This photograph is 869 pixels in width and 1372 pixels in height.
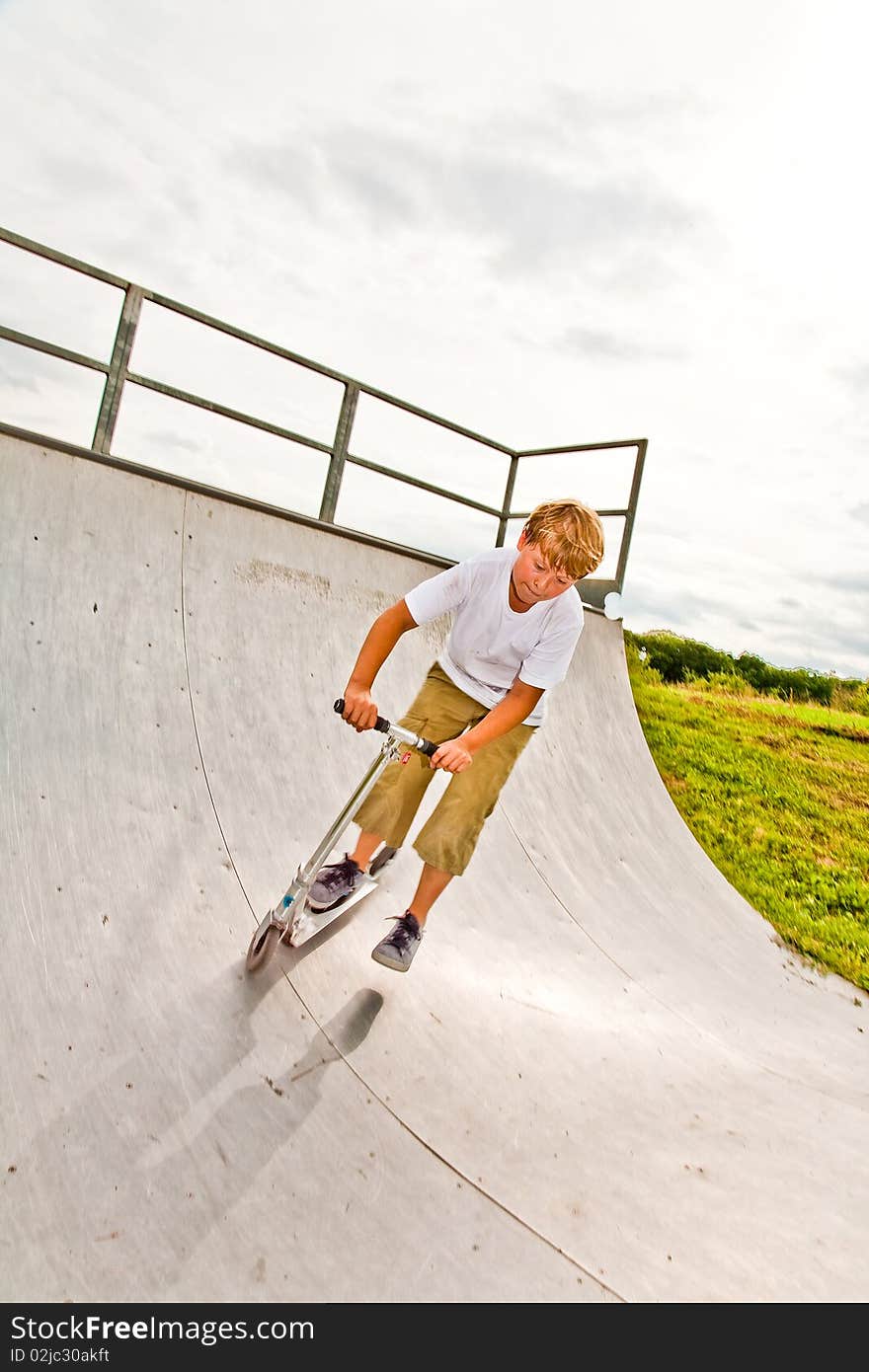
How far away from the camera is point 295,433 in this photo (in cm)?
611

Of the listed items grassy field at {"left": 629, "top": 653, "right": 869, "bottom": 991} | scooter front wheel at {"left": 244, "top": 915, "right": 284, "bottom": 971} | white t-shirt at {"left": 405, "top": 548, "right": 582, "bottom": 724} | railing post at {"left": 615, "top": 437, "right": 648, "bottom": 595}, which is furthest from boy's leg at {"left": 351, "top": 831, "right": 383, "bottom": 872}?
grassy field at {"left": 629, "top": 653, "right": 869, "bottom": 991}

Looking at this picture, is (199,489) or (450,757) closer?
(450,757)

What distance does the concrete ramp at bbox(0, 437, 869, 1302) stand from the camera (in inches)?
93.4

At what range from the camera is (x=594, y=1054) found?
379 cm

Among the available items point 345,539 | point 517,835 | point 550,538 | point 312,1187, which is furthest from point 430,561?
point 312,1187

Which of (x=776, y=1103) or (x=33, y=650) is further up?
(x=33, y=650)

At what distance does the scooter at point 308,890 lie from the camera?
9.01ft

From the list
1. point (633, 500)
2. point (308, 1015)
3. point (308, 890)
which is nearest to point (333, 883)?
point (308, 890)

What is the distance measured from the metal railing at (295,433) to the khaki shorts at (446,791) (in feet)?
7.51

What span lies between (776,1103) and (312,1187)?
2419 mm

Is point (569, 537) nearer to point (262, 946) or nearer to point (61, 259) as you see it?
point (262, 946)

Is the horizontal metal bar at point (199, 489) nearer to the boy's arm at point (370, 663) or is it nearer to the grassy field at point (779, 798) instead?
the boy's arm at point (370, 663)

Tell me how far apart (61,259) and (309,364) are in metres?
1.72
